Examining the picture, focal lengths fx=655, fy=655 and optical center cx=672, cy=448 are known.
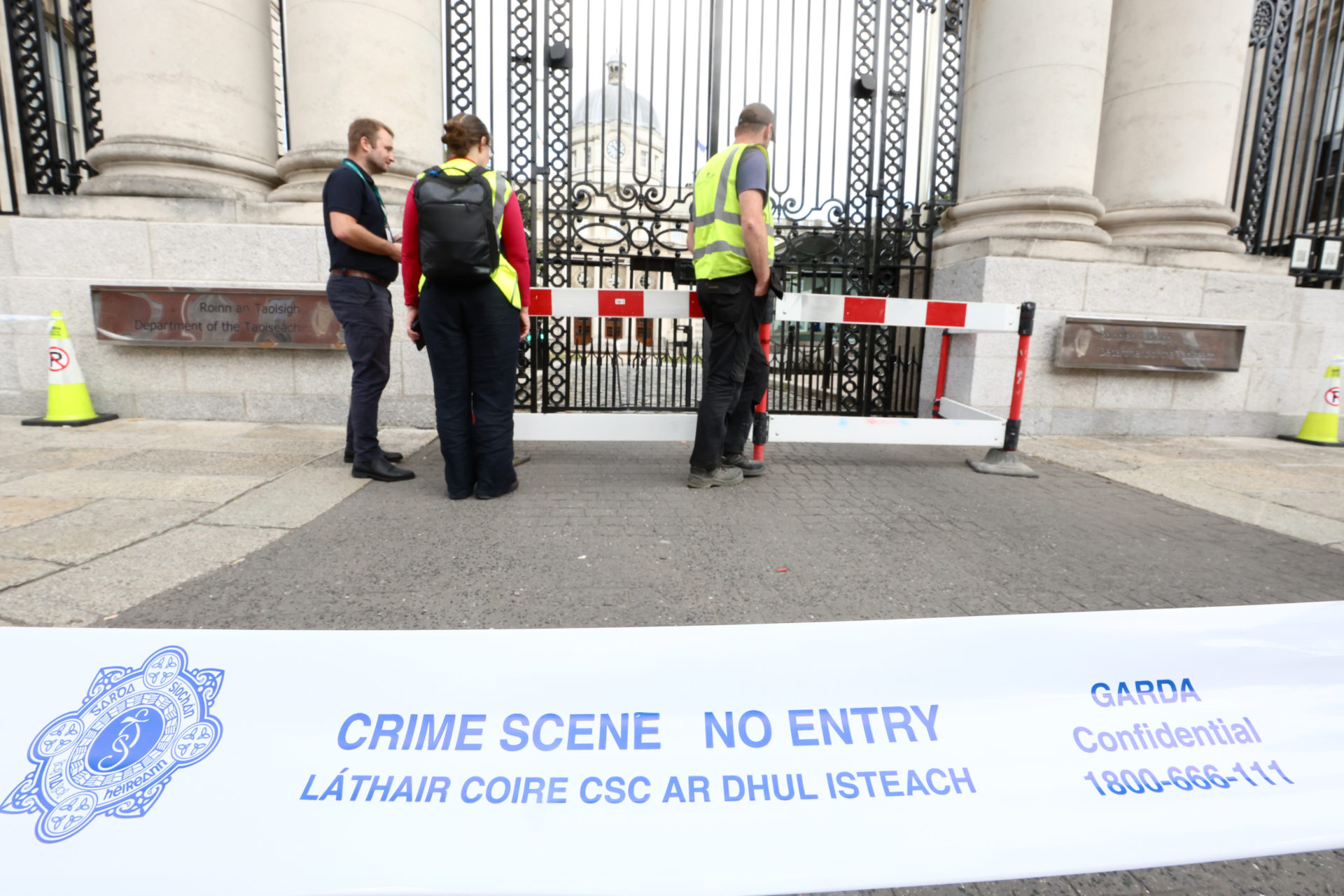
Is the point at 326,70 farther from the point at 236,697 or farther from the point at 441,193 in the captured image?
the point at 236,697

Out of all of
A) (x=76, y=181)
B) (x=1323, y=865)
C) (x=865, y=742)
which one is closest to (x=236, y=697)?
(x=865, y=742)

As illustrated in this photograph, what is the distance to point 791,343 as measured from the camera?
686 centimetres

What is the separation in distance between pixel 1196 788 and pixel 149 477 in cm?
463

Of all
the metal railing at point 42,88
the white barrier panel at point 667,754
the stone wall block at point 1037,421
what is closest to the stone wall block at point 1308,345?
the stone wall block at point 1037,421

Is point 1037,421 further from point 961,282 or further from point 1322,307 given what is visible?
point 1322,307

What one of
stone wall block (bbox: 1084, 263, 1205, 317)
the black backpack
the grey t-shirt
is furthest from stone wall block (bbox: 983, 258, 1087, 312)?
the black backpack

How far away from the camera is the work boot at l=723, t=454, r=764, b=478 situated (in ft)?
14.1

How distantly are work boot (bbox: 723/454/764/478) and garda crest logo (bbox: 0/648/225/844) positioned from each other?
3279 millimetres

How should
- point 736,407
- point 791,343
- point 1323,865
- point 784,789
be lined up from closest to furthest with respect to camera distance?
point 784,789, point 1323,865, point 736,407, point 791,343

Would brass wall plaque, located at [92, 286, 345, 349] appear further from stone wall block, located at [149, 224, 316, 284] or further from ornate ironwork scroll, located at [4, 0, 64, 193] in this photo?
ornate ironwork scroll, located at [4, 0, 64, 193]

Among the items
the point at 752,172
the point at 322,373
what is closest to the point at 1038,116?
the point at 752,172

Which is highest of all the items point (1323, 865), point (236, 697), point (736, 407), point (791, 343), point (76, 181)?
point (76, 181)

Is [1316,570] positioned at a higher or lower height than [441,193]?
lower

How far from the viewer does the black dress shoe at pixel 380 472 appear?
153 inches
